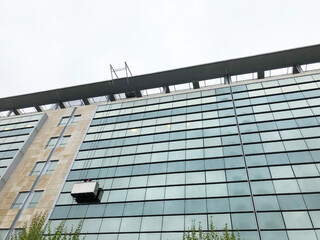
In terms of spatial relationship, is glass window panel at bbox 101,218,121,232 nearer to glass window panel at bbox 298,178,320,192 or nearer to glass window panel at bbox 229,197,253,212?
glass window panel at bbox 229,197,253,212


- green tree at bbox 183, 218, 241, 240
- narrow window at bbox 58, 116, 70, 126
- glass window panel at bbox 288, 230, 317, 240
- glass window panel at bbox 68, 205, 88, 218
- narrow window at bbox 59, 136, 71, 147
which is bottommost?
green tree at bbox 183, 218, 241, 240

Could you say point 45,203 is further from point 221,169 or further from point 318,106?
point 318,106

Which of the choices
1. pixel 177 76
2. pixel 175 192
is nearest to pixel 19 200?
pixel 175 192

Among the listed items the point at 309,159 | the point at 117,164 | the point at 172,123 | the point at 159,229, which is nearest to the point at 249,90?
the point at 172,123

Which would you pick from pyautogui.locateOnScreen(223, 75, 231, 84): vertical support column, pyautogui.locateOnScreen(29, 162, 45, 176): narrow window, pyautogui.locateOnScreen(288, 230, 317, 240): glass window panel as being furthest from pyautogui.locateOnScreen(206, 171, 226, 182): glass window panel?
pyautogui.locateOnScreen(29, 162, 45, 176): narrow window

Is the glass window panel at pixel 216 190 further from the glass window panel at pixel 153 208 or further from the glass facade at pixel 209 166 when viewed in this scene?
the glass window panel at pixel 153 208

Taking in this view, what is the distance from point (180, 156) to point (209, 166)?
12.0ft

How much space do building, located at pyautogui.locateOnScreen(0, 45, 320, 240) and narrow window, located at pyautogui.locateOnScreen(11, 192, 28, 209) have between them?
0.13m

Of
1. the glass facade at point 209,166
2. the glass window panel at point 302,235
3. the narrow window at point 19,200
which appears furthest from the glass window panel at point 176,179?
the narrow window at point 19,200

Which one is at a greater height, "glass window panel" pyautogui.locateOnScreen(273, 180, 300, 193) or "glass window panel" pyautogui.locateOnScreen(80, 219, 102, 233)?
"glass window panel" pyautogui.locateOnScreen(273, 180, 300, 193)

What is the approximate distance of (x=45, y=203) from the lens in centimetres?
2842

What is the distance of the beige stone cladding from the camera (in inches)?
1116

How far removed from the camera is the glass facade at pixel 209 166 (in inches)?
860

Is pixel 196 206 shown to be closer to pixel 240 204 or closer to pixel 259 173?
pixel 240 204
